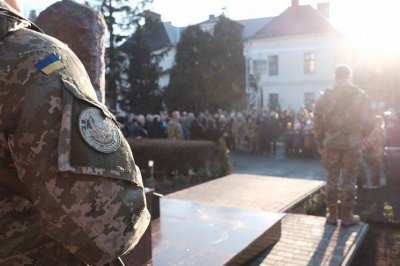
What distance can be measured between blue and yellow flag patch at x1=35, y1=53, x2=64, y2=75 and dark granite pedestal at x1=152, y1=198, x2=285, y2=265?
2.64 meters

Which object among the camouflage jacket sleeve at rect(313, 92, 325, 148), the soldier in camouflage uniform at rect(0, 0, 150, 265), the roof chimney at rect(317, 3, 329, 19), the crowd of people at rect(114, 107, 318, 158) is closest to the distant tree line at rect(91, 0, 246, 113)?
the crowd of people at rect(114, 107, 318, 158)

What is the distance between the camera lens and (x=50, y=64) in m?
1.13

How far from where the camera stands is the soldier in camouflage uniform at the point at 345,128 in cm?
530

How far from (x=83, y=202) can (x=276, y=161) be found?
1438 cm

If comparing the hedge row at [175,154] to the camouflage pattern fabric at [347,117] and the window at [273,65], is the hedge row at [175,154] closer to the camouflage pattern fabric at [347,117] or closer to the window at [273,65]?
the camouflage pattern fabric at [347,117]

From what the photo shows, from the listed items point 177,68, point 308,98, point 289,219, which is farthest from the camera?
point 308,98

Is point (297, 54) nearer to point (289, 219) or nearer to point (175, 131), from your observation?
point (175, 131)

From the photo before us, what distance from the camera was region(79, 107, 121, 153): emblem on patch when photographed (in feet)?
3.63

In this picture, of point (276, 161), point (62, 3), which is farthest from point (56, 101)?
point (276, 161)

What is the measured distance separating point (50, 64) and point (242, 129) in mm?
16615

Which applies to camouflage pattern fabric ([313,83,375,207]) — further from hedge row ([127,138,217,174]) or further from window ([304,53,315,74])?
window ([304,53,315,74])

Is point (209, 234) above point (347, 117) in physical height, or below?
below

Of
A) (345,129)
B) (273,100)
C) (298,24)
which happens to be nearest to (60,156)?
(345,129)

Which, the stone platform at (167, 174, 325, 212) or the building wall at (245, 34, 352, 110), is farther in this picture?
the building wall at (245, 34, 352, 110)
